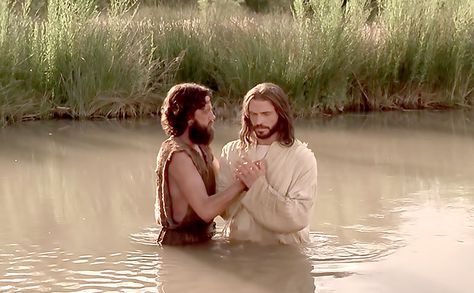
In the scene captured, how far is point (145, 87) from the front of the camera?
10.6m

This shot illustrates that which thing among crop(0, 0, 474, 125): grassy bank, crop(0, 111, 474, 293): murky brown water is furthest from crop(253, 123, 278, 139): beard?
crop(0, 0, 474, 125): grassy bank

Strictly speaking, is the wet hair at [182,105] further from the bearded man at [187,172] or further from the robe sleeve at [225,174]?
the robe sleeve at [225,174]

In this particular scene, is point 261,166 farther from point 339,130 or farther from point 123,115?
point 123,115

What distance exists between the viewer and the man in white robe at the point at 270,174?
4.77 meters

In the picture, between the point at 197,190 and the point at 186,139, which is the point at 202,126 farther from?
the point at 197,190

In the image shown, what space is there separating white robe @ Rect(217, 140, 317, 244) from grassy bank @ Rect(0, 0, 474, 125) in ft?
17.8

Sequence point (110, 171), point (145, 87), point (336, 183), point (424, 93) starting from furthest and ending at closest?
1. point (424, 93)
2. point (145, 87)
3. point (110, 171)
4. point (336, 183)

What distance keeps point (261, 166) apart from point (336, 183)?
2.29m

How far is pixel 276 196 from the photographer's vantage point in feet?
15.5

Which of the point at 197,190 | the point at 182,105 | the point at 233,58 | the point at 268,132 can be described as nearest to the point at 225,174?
the point at 197,190

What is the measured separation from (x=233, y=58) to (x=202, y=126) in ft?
19.1

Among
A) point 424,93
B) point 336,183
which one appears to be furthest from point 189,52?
point 336,183

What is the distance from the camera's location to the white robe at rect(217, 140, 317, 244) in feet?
15.6

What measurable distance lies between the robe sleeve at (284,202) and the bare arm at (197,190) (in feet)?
0.29
